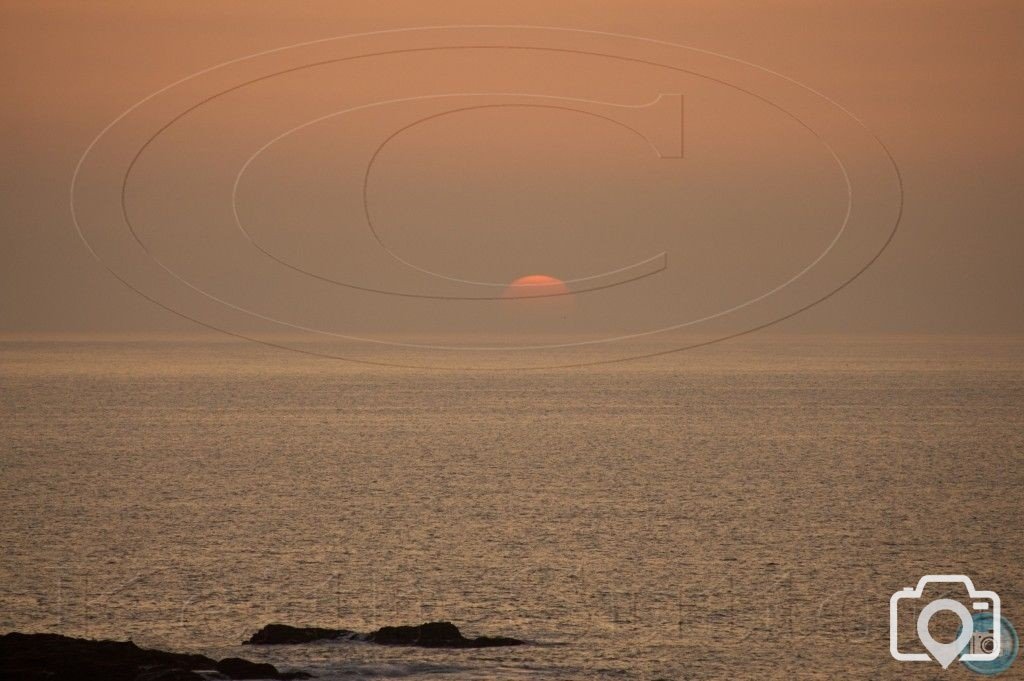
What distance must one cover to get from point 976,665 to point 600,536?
132ft

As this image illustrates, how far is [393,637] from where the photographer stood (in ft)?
198

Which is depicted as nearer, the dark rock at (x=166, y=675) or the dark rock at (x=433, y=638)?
the dark rock at (x=166, y=675)

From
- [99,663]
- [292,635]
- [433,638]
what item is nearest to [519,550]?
[433,638]

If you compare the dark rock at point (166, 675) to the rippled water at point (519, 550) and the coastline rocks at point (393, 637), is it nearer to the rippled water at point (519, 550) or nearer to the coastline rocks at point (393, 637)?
the rippled water at point (519, 550)

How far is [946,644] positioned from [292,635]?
103ft

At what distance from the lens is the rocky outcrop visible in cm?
4806

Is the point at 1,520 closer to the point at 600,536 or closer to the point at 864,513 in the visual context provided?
the point at 600,536

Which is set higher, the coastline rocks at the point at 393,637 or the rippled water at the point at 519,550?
the rippled water at the point at 519,550

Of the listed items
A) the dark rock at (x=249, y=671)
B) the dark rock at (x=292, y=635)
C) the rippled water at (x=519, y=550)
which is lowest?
the dark rock at (x=249, y=671)

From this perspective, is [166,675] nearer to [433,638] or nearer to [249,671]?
[249,671]

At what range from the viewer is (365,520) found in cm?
11050

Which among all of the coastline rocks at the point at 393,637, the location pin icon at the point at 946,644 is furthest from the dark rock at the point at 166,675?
the location pin icon at the point at 946,644

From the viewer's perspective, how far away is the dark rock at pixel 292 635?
60625mm

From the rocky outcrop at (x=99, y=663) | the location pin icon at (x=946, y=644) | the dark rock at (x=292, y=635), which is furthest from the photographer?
the location pin icon at (x=946, y=644)
